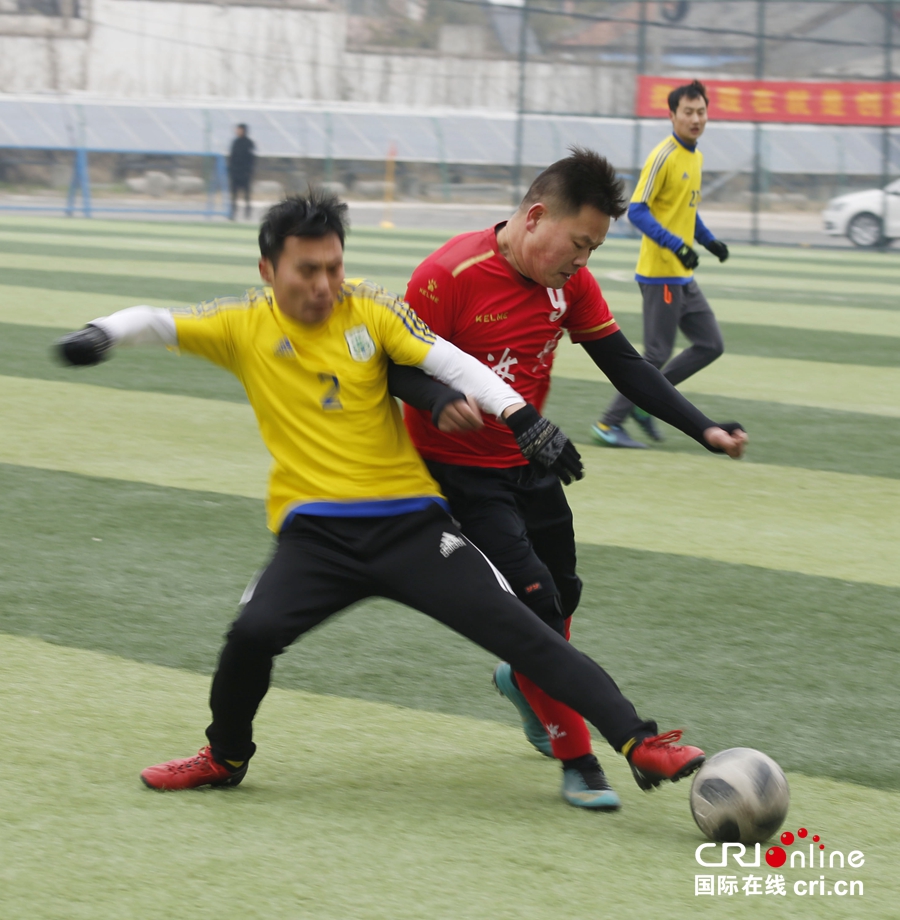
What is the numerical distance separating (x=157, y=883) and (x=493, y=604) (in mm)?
986

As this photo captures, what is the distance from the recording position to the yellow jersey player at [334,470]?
3402 mm

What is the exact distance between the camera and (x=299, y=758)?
387 centimetres

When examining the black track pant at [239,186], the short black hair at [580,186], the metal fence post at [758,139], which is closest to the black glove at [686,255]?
the short black hair at [580,186]

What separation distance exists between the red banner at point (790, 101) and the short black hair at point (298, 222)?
945 inches

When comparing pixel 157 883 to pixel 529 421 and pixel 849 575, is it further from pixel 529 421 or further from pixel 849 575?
pixel 849 575

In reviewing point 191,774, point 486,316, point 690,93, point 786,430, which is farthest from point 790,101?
point 191,774

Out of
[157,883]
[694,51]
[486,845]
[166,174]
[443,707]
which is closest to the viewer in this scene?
[157,883]

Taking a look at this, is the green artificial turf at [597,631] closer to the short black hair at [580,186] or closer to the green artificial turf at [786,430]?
the short black hair at [580,186]

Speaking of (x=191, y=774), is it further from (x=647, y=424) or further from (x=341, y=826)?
(x=647, y=424)

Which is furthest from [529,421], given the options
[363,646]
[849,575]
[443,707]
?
[849,575]

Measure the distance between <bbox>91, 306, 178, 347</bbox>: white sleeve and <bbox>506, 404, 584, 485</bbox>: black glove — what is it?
870 millimetres

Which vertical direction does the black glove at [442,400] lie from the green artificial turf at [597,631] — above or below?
above

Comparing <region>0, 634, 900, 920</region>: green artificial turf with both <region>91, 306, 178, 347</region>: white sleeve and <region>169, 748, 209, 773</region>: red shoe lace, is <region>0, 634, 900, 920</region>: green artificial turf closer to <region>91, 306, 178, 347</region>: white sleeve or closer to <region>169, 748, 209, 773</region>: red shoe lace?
<region>169, 748, 209, 773</region>: red shoe lace

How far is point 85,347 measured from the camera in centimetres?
333
